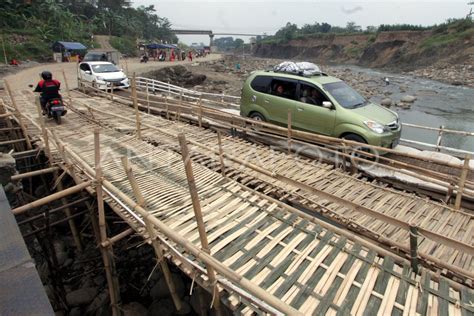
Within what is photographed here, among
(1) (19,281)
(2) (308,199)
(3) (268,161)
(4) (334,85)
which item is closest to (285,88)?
(4) (334,85)

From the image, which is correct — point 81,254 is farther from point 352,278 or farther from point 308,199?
point 352,278

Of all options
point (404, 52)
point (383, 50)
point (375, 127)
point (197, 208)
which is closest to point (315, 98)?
point (375, 127)

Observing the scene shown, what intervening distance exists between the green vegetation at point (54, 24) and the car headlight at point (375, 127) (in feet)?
108

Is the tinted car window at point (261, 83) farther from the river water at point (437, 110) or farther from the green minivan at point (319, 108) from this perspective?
the river water at point (437, 110)

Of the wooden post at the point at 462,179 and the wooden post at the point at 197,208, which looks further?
the wooden post at the point at 462,179

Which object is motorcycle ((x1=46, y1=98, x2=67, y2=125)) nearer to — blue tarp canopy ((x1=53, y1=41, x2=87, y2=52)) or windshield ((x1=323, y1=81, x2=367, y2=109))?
windshield ((x1=323, y1=81, x2=367, y2=109))

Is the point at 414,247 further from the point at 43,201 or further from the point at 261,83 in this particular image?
the point at 261,83

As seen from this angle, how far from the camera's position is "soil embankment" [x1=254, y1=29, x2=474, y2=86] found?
111 ft

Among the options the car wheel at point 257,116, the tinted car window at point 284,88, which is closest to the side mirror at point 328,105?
the tinted car window at point 284,88

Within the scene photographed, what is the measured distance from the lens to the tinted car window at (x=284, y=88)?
8336mm

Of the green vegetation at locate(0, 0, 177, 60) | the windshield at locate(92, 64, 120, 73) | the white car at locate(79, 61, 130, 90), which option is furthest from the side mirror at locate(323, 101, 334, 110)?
the green vegetation at locate(0, 0, 177, 60)

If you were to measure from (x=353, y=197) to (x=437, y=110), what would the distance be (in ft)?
57.9

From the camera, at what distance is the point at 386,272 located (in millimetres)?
3518

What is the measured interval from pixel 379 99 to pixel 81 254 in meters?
21.4
